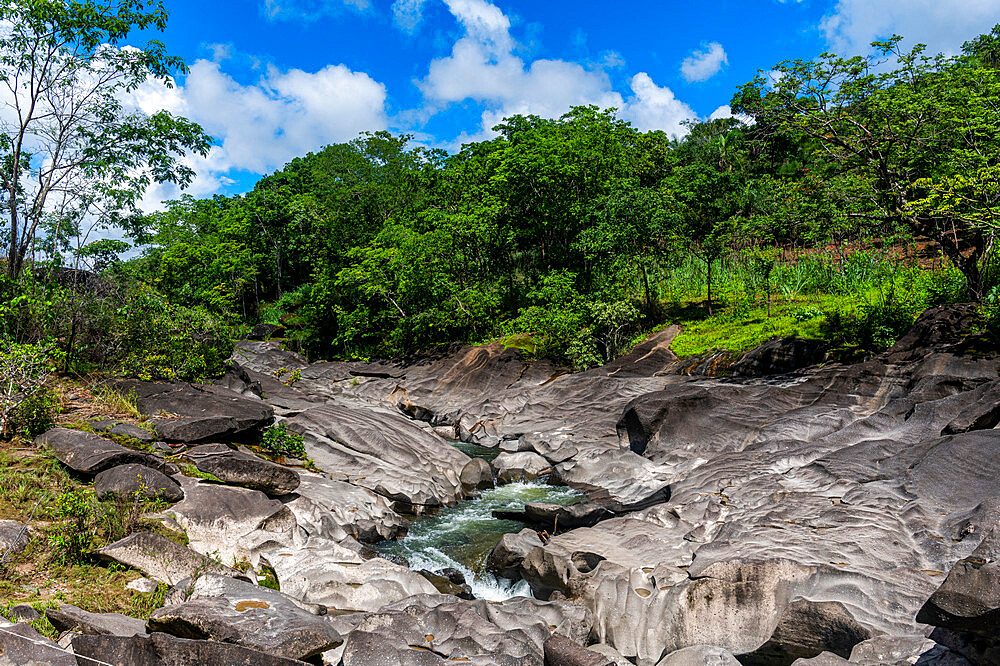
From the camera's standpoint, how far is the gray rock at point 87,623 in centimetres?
498

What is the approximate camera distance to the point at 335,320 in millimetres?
39000

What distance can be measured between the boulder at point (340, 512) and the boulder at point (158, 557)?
6.93 ft

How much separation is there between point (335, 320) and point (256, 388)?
867 inches

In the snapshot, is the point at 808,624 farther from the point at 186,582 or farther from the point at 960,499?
the point at 186,582

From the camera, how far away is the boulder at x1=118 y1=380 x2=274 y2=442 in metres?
10.5

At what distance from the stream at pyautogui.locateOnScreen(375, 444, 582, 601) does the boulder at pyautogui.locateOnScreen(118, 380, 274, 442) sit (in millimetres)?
3577

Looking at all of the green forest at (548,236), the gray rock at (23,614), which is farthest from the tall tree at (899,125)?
the gray rock at (23,614)

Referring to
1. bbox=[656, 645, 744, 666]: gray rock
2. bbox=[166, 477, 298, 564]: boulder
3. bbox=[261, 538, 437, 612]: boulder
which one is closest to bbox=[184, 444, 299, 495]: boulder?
bbox=[166, 477, 298, 564]: boulder

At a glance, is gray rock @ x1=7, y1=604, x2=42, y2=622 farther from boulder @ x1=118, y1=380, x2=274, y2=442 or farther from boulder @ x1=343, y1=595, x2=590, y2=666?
boulder @ x1=118, y1=380, x2=274, y2=442

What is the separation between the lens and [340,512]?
33.6 ft

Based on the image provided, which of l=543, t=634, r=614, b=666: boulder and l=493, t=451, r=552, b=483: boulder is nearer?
l=543, t=634, r=614, b=666: boulder

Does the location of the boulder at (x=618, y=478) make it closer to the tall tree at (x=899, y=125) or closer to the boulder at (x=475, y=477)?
the boulder at (x=475, y=477)

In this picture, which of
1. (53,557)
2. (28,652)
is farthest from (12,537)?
(28,652)

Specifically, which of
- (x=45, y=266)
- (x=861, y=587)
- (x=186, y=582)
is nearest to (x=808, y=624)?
(x=861, y=587)
